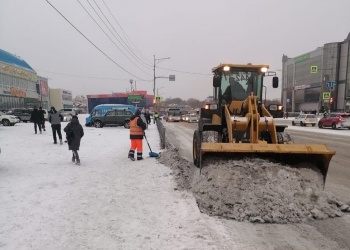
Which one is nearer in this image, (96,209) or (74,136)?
(96,209)

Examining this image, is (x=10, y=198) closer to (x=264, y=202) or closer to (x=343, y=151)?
(x=264, y=202)

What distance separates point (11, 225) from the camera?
4.42 metres

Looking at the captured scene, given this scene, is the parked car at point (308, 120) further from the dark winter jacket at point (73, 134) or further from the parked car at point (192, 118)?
the dark winter jacket at point (73, 134)

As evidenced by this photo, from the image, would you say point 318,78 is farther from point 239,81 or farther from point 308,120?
point 239,81

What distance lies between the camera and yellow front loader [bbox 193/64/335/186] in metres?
5.67

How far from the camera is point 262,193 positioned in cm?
499

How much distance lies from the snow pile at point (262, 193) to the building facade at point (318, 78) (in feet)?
184

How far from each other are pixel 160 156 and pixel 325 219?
19.8ft

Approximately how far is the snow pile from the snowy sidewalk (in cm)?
49

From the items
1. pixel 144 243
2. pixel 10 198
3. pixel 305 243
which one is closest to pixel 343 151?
pixel 305 243

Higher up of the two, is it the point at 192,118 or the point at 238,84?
the point at 238,84

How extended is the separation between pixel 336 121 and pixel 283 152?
86.2ft

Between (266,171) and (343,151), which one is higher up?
(266,171)

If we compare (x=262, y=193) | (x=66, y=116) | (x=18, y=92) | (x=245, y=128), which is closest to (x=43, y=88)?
(x=18, y=92)
